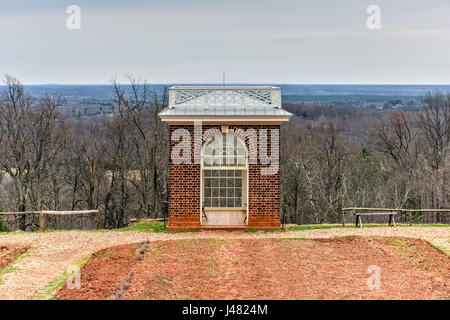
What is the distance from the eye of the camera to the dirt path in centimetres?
1212

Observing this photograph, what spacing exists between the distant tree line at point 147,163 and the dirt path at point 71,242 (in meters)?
14.7

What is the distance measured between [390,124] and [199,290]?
43.2 m

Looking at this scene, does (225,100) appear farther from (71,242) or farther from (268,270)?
(268,270)

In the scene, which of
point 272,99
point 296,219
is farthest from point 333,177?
point 272,99

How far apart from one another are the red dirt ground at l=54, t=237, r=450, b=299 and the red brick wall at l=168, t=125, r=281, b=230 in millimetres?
1786

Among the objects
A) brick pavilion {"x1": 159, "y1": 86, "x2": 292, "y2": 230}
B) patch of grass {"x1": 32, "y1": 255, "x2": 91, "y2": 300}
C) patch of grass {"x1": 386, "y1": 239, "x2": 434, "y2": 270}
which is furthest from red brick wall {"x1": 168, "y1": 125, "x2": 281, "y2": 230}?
patch of grass {"x1": 32, "y1": 255, "x2": 91, "y2": 300}

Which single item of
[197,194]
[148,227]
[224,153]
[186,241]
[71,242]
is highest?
[224,153]

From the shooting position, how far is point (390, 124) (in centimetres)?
5034

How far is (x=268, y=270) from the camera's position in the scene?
12.3 m

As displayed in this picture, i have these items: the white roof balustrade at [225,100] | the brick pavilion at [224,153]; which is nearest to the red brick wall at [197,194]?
the brick pavilion at [224,153]

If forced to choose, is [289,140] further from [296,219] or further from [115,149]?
[115,149]

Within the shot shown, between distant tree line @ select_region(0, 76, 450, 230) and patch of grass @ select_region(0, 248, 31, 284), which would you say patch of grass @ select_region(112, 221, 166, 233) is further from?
distant tree line @ select_region(0, 76, 450, 230)

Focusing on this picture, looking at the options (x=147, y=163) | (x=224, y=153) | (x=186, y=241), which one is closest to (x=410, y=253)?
(x=186, y=241)

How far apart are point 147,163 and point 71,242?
21109 mm
